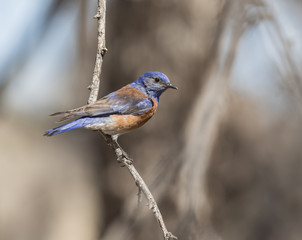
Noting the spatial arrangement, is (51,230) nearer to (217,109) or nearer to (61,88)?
(61,88)

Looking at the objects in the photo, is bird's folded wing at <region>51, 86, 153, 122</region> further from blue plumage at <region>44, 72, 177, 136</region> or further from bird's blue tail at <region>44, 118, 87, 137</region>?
bird's blue tail at <region>44, 118, 87, 137</region>

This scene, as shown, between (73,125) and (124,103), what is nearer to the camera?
(73,125)

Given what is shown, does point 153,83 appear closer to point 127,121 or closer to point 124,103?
point 124,103

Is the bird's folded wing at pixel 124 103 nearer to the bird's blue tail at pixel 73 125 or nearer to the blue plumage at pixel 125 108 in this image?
the blue plumage at pixel 125 108

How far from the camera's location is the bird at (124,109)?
4.12m

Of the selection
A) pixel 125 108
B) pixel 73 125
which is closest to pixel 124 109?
pixel 125 108

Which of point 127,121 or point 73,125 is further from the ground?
point 73,125

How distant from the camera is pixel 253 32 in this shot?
211 inches

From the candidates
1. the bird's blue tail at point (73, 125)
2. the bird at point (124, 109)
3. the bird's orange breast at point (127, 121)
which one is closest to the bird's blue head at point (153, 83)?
the bird at point (124, 109)

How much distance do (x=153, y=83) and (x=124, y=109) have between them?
0.52 metres

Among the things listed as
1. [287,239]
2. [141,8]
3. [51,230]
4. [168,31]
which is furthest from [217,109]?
[51,230]

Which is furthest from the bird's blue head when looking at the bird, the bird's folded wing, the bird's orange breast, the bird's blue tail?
the bird's blue tail

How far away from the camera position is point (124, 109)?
449 cm

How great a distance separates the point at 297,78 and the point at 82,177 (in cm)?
994
